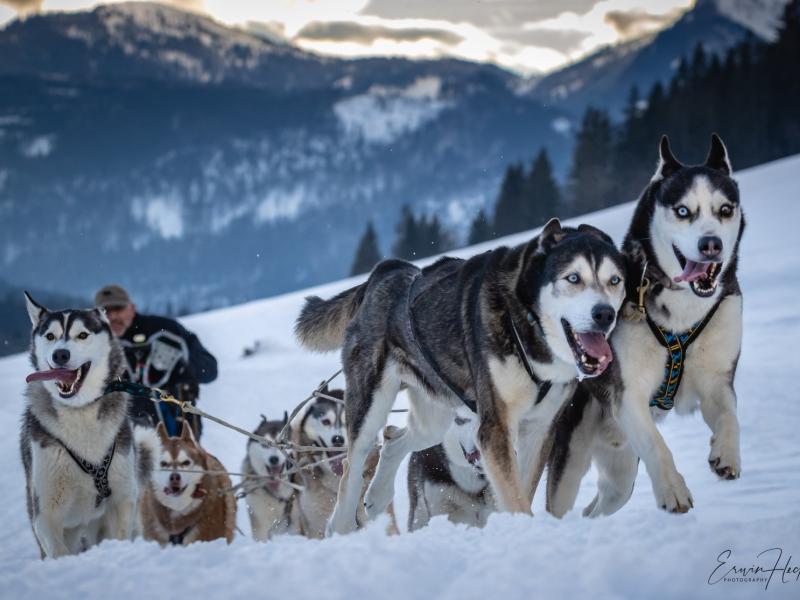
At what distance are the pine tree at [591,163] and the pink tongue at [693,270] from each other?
1583 inches

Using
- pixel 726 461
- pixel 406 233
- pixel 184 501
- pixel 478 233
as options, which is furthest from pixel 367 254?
pixel 726 461

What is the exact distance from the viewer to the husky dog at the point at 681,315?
313 cm

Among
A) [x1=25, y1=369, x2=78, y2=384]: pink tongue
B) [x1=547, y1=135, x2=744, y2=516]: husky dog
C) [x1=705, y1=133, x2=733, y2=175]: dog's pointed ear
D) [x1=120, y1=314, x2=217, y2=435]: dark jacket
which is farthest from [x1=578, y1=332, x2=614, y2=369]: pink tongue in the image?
[x1=120, y1=314, x2=217, y2=435]: dark jacket

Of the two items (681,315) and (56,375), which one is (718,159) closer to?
(681,315)

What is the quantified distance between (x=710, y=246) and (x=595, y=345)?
1.67ft

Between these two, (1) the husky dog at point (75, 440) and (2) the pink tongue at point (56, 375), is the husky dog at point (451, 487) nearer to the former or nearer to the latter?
(1) the husky dog at point (75, 440)

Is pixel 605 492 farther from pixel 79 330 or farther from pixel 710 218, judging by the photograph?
pixel 79 330

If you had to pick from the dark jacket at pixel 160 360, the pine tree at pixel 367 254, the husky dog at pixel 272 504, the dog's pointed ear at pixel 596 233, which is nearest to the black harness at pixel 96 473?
the dark jacket at pixel 160 360

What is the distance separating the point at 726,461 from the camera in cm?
299

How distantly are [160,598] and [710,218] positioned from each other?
2.16m

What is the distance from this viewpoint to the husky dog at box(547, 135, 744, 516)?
313cm

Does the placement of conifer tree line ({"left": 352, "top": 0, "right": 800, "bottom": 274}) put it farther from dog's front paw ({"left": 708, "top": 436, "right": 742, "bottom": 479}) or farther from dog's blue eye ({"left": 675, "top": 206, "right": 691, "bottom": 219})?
dog's front paw ({"left": 708, "top": 436, "right": 742, "bottom": 479})

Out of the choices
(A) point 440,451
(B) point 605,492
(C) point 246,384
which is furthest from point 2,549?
(C) point 246,384

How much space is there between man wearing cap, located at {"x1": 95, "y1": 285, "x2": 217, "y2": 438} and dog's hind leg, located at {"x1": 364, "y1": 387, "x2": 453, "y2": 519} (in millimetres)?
1894
